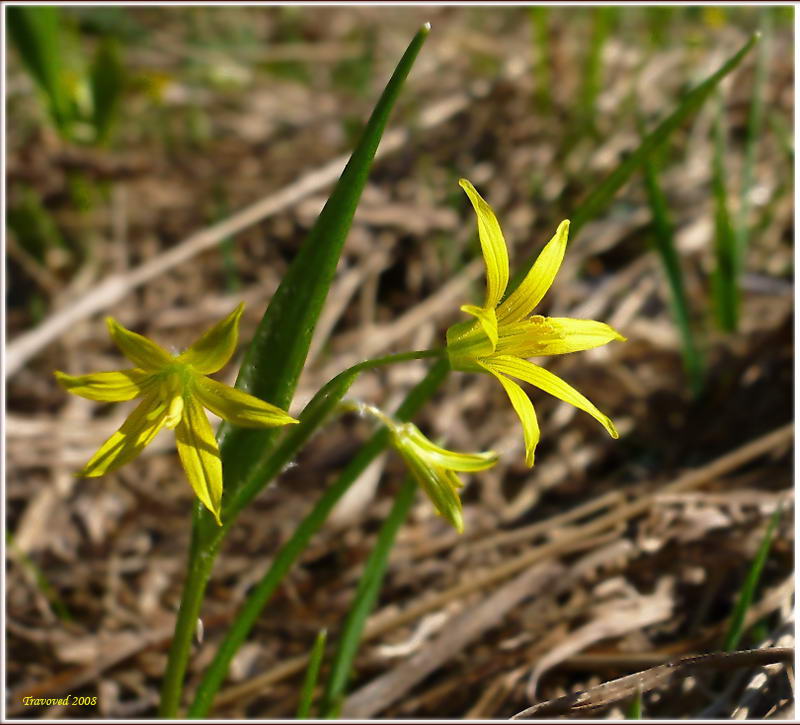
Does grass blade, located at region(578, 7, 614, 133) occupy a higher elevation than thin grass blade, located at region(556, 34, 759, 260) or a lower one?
higher

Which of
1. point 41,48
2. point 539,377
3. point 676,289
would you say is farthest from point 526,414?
point 41,48

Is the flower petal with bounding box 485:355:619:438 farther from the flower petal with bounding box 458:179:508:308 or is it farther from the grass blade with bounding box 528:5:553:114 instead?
the grass blade with bounding box 528:5:553:114

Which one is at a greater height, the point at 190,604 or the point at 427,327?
the point at 427,327

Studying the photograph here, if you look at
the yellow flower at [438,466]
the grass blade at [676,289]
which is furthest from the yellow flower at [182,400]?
the grass blade at [676,289]

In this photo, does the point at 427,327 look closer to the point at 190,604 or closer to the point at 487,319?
the point at 190,604

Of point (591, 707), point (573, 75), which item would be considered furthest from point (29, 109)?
point (591, 707)

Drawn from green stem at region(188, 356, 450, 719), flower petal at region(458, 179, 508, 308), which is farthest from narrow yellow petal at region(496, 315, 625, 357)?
green stem at region(188, 356, 450, 719)

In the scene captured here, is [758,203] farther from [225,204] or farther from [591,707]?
[591,707]
